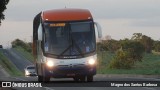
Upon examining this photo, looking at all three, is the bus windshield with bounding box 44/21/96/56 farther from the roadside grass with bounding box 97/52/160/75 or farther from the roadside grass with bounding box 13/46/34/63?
the roadside grass with bounding box 13/46/34/63

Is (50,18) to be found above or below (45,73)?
above

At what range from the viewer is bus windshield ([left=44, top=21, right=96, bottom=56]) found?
84.9 feet

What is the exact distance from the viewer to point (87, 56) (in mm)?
25812

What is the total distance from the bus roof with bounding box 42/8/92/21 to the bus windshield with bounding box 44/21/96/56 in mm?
245

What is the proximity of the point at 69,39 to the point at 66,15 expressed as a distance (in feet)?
3.83

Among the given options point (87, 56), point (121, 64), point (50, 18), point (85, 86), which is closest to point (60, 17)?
point (50, 18)

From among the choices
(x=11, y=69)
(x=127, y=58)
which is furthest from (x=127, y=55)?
(x=11, y=69)

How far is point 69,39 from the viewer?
25.9 m

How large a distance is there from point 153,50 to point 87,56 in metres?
119

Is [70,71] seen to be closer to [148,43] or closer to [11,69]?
[11,69]

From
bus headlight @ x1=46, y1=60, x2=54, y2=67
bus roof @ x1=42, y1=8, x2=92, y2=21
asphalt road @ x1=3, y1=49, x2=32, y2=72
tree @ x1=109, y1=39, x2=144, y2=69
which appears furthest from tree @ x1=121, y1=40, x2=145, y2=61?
bus headlight @ x1=46, y1=60, x2=54, y2=67

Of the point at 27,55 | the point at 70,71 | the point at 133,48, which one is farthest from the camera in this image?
the point at 27,55

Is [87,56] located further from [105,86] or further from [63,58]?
[105,86]

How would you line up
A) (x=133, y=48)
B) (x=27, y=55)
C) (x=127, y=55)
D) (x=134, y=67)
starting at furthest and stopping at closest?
(x=27, y=55)
(x=133, y=48)
(x=134, y=67)
(x=127, y=55)
